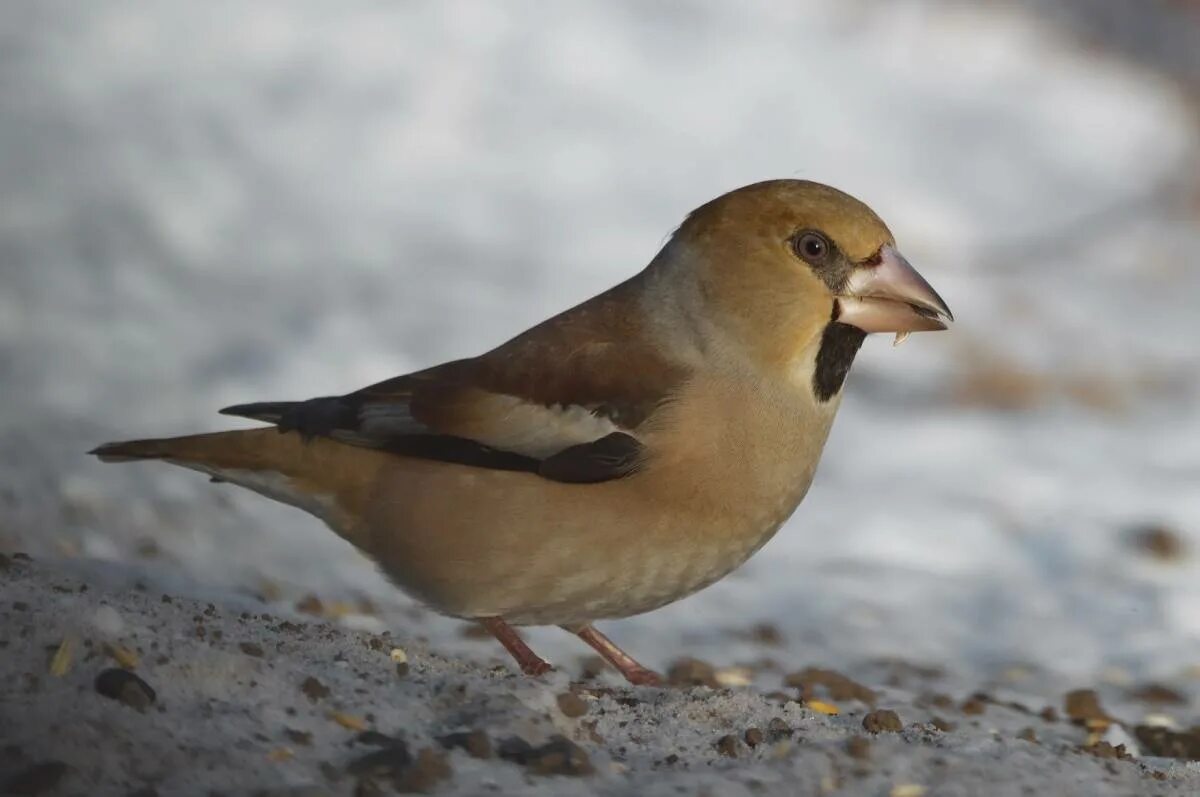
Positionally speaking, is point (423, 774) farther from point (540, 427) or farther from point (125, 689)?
point (540, 427)

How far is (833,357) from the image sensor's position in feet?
13.6

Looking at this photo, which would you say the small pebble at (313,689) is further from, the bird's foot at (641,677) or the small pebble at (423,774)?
the bird's foot at (641,677)

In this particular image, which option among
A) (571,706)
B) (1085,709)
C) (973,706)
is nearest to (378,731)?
(571,706)

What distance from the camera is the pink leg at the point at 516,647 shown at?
161 inches

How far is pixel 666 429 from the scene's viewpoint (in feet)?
12.8

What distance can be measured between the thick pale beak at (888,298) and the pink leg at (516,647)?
1.09 metres

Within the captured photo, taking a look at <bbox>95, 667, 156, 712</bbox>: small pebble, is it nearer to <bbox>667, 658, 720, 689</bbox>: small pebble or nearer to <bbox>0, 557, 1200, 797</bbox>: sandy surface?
<bbox>0, 557, 1200, 797</bbox>: sandy surface

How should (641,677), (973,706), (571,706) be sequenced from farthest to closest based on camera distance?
1. (973,706)
2. (641,677)
3. (571,706)

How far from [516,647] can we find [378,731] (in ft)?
2.91

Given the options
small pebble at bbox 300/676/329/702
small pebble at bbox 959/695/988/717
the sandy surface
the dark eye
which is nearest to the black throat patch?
the dark eye

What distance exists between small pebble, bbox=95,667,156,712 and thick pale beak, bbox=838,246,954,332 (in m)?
1.83

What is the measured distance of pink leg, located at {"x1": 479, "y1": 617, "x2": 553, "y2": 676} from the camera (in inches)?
161

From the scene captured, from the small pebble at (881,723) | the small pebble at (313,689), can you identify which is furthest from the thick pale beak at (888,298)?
the small pebble at (313,689)

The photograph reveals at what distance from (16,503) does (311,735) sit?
3.27 meters
